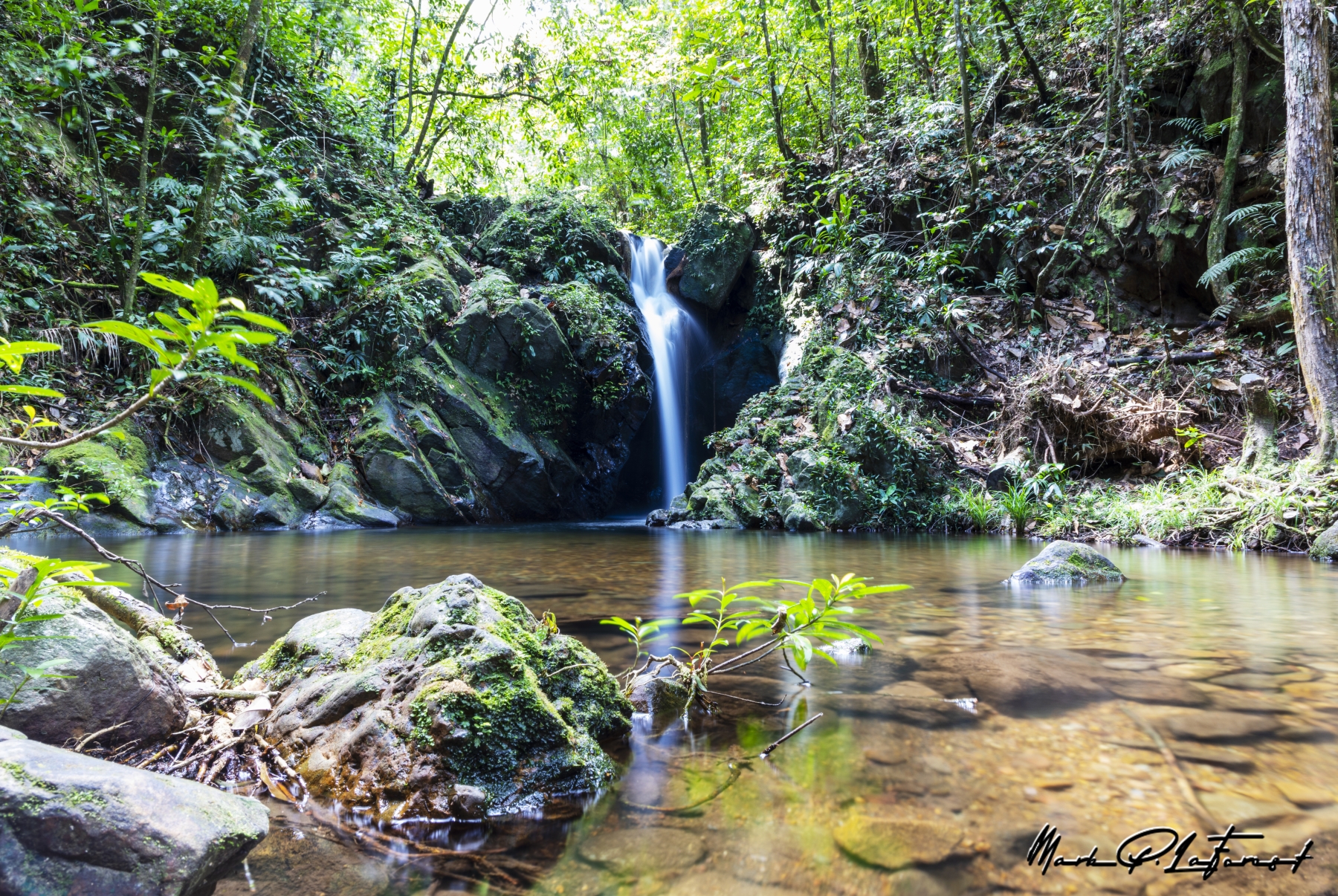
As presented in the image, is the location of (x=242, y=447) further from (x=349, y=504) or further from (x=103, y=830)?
(x=103, y=830)

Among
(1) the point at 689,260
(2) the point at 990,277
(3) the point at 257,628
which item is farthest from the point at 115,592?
(1) the point at 689,260

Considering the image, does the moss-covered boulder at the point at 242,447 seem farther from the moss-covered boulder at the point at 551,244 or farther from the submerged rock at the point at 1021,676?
the submerged rock at the point at 1021,676

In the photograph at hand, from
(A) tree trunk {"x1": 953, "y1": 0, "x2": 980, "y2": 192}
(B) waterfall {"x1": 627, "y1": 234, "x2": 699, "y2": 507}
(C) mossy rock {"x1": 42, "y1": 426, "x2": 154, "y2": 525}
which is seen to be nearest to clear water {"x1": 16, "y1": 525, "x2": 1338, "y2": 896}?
(C) mossy rock {"x1": 42, "y1": 426, "x2": 154, "y2": 525}

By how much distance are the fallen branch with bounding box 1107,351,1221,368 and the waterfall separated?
8.59 m

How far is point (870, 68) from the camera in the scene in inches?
590

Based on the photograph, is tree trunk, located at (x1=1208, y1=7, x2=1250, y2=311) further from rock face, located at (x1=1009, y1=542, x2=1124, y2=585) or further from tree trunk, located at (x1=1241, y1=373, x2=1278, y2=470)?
rock face, located at (x1=1009, y1=542, x2=1124, y2=585)

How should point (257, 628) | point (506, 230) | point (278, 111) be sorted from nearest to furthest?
point (257, 628) < point (278, 111) < point (506, 230)

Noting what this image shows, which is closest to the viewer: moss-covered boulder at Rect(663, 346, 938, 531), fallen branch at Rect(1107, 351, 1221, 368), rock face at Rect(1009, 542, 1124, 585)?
rock face at Rect(1009, 542, 1124, 585)

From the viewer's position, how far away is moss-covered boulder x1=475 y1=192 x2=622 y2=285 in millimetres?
14367

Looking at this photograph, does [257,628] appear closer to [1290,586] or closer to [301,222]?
[1290,586]

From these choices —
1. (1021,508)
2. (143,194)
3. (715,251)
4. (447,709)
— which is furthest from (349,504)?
(715,251)

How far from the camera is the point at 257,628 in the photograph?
3.04 metres

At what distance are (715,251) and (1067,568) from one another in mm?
11658

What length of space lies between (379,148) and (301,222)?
2.62 meters
